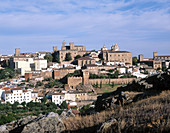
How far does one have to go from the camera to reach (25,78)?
151 ft

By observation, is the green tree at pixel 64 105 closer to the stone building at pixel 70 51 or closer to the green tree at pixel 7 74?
the green tree at pixel 7 74

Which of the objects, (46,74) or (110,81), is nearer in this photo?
(110,81)

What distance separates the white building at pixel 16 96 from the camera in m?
34.8

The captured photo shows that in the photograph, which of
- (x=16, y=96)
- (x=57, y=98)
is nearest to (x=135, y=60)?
(x=57, y=98)

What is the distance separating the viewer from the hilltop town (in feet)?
116

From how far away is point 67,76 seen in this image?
145 ft

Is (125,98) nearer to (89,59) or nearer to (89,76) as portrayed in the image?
(89,76)

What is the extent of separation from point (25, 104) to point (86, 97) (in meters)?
8.62

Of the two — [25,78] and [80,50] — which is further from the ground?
[80,50]

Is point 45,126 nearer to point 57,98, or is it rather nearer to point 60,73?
point 57,98

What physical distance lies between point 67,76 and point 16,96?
11103 mm

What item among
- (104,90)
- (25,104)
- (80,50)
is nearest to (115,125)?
(25,104)

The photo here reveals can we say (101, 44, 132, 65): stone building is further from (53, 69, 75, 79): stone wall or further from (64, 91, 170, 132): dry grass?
(64, 91, 170, 132): dry grass

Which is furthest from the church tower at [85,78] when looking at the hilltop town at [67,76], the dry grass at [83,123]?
the dry grass at [83,123]
